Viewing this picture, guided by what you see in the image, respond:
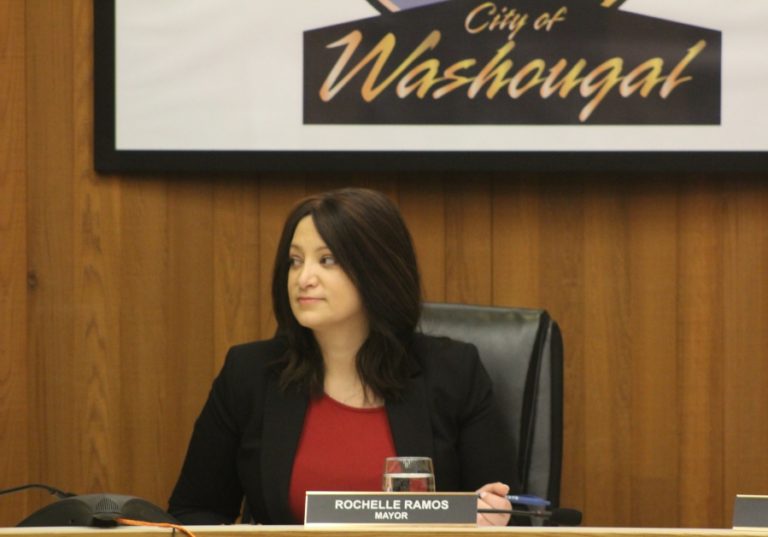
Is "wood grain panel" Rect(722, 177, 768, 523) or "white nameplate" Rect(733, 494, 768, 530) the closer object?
"white nameplate" Rect(733, 494, 768, 530)

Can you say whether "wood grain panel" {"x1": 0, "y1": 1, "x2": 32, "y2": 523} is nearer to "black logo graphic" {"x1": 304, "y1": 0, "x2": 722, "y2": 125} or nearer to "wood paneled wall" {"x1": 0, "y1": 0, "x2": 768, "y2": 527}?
"wood paneled wall" {"x1": 0, "y1": 0, "x2": 768, "y2": 527}

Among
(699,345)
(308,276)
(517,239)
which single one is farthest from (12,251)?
(699,345)

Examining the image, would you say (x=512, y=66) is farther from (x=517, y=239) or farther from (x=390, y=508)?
(x=390, y=508)

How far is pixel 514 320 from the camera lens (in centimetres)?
237

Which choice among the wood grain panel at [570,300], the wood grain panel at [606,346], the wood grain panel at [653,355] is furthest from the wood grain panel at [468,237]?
the wood grain panel at [653,355]

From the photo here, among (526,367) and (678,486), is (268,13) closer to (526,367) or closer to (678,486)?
(526,367)

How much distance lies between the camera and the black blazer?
7.38 feet

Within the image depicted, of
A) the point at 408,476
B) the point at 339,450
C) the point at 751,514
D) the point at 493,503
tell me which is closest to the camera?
the point at 751,514

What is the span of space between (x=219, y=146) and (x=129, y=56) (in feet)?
0.99

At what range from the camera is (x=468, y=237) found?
112 inches

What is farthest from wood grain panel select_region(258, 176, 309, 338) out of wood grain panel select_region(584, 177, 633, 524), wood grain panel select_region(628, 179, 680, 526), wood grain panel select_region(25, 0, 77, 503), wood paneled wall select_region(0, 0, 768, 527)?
wood grain panel select_region(628, 179, 680, 526)

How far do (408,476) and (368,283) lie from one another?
0.67 metres

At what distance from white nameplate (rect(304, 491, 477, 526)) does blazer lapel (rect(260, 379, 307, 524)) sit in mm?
885

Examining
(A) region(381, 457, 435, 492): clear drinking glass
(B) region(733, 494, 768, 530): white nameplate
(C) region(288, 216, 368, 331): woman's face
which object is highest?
(C) region(288, 216, 368, 331): woman's face
